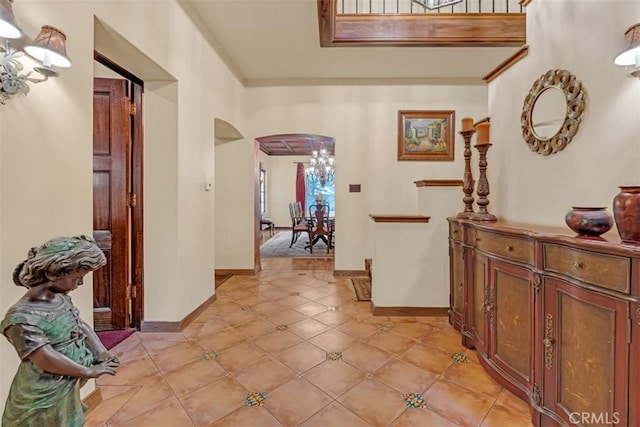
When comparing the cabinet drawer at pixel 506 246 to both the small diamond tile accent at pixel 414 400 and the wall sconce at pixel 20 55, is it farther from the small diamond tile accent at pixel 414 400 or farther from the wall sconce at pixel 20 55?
the wall sconce at pixel 20 55

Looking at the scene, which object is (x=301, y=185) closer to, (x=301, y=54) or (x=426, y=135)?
(x=426, y=135)

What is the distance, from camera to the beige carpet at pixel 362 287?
355 cm

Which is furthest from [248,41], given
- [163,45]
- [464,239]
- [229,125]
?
[464,239]

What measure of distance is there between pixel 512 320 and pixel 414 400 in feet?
2.48

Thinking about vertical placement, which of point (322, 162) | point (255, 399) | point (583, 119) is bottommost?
point (255, 399)

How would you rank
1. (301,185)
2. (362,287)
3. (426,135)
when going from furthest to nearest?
(301,185) → (426,135) → (362,287)

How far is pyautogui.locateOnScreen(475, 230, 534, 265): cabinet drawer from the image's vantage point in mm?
1595

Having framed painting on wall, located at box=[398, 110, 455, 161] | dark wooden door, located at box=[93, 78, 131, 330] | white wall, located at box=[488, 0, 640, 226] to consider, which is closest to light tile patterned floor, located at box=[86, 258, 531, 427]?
dark wooden door, located at box=[93, 78, 131, 330]

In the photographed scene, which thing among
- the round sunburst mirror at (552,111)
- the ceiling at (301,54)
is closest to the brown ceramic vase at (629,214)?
the round sunburst mirror at (552,111)

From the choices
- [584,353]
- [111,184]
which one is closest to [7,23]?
[111,184]

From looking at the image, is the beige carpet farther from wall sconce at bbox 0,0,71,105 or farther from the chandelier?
the chandelier

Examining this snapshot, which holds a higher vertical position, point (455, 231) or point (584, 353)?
point (455, 231)

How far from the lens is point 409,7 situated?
3.69 m

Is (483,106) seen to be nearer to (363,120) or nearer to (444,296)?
(363,120)
